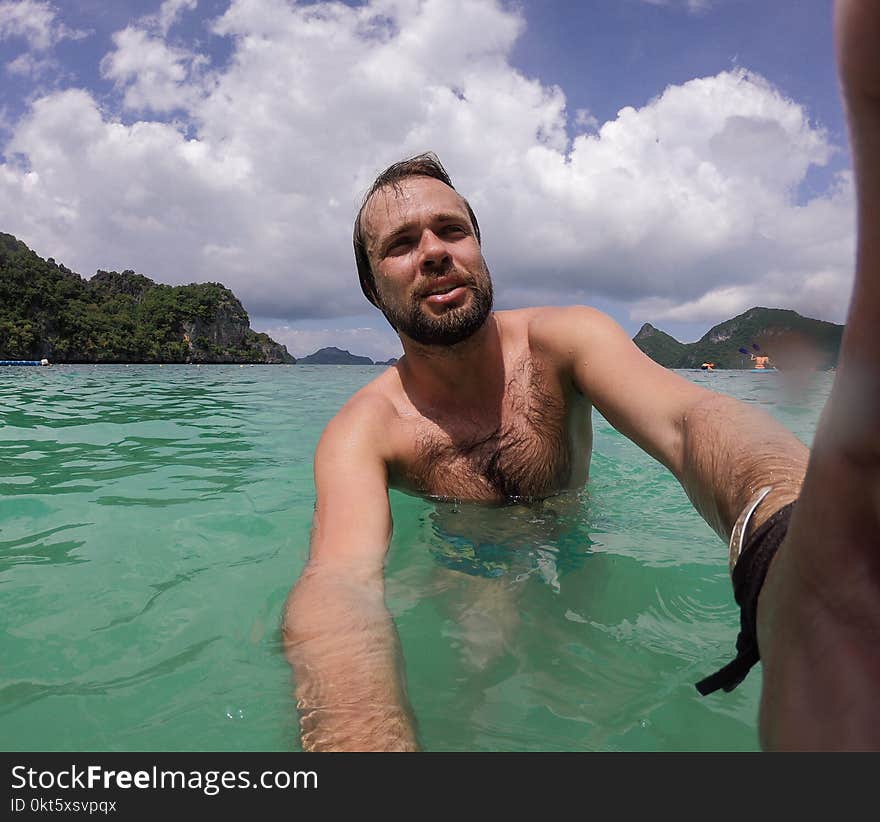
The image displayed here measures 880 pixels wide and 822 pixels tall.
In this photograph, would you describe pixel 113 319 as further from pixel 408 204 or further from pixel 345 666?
pixel 345 666

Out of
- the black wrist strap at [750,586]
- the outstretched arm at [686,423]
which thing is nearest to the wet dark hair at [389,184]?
the outstretched arm at [686,423]

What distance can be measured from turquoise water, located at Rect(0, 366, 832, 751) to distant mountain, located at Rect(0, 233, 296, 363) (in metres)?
64.5

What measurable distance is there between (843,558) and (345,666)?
118 cm

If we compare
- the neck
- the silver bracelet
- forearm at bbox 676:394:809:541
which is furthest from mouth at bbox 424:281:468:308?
the silver bracelet

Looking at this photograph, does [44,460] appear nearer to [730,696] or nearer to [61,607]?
[61,607]

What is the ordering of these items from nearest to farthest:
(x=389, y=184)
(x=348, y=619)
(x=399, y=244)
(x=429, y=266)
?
(x=348, y=619), (x=429, y=266), (x=399, y=244), (x=389, y=184)

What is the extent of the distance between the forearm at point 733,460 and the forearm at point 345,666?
85 cm

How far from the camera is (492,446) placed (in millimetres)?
2717

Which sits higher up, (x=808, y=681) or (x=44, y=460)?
(x=808, y=681)

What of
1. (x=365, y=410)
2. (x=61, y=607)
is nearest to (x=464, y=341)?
(x=365, y=410)

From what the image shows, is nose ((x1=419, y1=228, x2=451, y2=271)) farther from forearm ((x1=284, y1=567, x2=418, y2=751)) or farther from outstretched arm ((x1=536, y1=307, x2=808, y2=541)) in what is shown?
forearm ((x1=284, y1=567, x2=418, y2=751))

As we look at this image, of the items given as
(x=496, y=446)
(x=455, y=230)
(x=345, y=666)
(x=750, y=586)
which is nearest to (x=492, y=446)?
(x=496, y=446)
